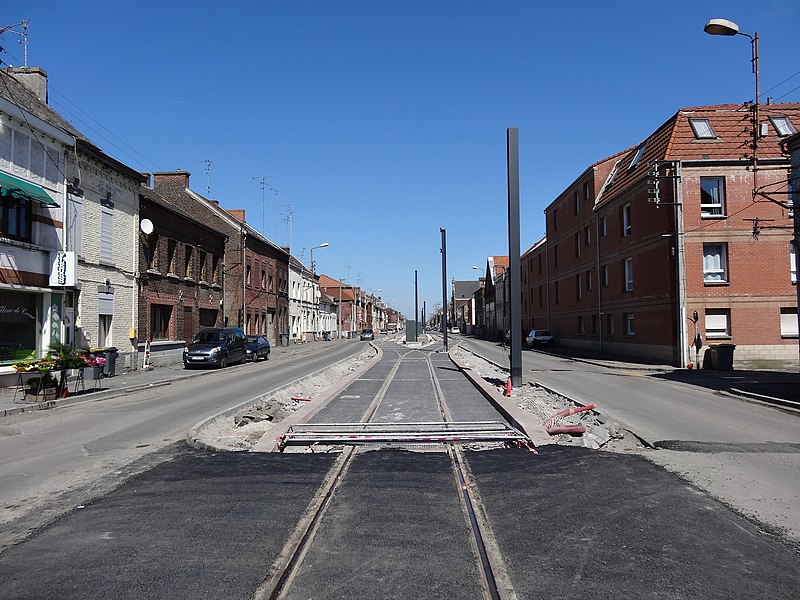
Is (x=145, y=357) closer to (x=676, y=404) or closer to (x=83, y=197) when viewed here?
(x=83, y=197)

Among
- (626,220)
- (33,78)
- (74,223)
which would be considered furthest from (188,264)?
(626,220)

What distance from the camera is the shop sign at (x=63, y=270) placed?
19531 mm

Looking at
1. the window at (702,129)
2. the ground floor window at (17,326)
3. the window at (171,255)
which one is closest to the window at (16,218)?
the ground floor window at (17,326)

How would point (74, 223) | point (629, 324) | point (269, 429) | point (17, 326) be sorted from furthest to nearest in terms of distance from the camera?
point (629, 324), point (74, 223), point (17, 326), point (269, 429)

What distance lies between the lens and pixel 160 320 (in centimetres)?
2914

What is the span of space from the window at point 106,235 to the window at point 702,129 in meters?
26.6

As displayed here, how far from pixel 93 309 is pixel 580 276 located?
1255 inches

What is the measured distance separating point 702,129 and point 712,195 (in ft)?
12.7

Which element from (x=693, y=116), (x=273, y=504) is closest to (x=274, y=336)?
(x=693, y=116)

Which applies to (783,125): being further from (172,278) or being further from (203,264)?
(203,264)

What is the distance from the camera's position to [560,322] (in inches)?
1909

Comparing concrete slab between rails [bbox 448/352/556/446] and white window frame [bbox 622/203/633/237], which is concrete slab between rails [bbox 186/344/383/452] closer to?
concrete slab between rails [bbox 448/352/556/446]

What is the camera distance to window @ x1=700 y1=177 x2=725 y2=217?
27.6m

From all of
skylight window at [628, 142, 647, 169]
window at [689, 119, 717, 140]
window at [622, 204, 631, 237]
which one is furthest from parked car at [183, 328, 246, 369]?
window at [689, 119, 717, 140]
